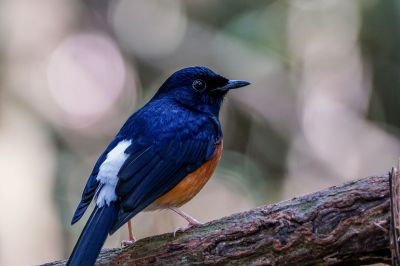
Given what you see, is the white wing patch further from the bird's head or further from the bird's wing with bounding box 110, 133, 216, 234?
the bird's head

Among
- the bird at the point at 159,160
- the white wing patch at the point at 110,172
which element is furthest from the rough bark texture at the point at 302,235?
the white wing patch at the point at 110,172

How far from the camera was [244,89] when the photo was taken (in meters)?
8.60

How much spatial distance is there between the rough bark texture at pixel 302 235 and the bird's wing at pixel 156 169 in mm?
311

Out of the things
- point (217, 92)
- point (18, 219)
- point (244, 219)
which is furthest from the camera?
point (18, 219)

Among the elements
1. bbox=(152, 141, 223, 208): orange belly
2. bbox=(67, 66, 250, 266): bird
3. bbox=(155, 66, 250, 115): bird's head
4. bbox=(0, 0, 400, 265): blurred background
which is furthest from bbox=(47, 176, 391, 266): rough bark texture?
bbox=(0, 0, 400, 265): blurred background

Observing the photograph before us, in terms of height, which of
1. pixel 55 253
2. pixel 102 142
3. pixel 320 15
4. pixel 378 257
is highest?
pixel 320 15

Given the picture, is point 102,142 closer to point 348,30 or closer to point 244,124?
point 244,124

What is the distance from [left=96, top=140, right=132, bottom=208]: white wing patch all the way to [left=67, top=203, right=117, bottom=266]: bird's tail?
7 centimetres

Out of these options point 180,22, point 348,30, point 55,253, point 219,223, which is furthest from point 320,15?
point 219,223

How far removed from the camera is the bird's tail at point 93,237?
13.0 ft

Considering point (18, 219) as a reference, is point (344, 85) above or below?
above

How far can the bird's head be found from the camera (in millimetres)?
5520

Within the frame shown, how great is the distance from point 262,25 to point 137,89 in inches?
64.3

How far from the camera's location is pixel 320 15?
8367 millimetres
